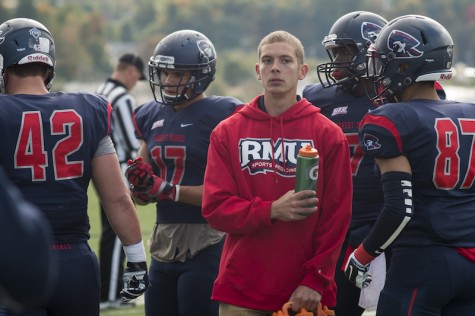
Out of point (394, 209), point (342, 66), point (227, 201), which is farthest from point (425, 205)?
point (342, 66)

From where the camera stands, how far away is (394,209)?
4.56 metres

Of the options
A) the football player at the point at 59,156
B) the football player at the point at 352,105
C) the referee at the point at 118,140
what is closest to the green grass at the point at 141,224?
the referee at the point at 118,140

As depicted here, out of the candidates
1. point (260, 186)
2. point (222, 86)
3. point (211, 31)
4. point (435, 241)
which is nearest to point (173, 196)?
point (260, 186)

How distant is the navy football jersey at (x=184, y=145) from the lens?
19.3 ft

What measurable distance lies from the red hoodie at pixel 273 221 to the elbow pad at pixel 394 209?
19cm

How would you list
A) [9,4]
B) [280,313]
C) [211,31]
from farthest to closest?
[211,31], [9,4], [280,313]

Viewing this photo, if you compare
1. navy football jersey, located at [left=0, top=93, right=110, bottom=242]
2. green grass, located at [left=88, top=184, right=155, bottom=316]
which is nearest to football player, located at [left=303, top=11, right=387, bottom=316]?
navy football jersey, located at [left=0, top=93, right=110, bottom=242]

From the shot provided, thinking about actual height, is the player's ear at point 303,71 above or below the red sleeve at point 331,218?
above

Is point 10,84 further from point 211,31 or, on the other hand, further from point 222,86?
point 211,31

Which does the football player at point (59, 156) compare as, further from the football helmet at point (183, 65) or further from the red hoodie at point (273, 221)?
the football helmet at point (183, 65)

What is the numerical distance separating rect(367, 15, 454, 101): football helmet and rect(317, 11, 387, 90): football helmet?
2.77ft

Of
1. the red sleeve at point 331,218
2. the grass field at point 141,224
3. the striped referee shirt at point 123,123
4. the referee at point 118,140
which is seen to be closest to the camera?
the red sleeve at point 331,218

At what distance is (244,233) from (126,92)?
180 inches

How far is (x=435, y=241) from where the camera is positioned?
4.64 m
